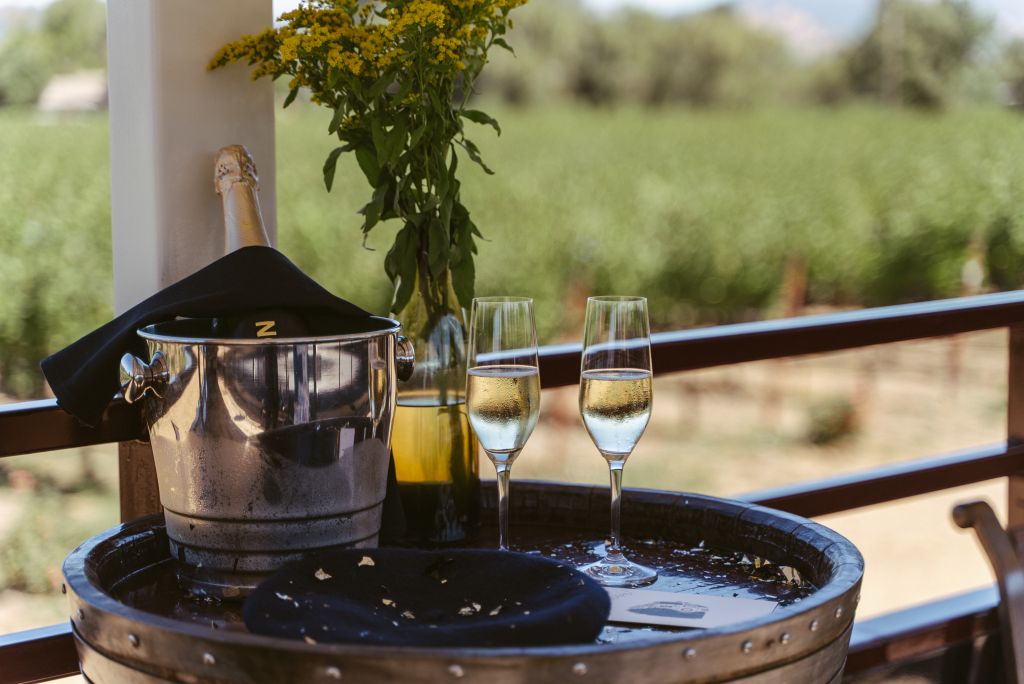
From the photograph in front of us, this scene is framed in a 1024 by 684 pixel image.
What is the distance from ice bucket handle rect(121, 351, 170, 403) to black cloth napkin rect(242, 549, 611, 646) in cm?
16

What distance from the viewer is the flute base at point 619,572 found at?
2.81 ft

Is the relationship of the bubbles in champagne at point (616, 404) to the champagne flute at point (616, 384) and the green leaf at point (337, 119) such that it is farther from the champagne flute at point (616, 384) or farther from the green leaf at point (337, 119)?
the green leaf at point (337, 119)

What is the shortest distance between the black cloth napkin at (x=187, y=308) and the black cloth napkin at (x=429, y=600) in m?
0.21

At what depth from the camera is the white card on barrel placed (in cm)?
76

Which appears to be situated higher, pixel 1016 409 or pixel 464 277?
pixel 464 277

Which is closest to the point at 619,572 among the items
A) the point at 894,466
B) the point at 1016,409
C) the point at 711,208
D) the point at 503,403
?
the point at 503,403

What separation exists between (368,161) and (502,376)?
23cm

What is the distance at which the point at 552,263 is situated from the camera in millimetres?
9672

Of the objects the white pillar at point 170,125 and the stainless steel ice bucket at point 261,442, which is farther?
the white pillar at point 170,125

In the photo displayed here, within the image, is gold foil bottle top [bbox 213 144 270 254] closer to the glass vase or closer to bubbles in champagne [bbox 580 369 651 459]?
the glass vase

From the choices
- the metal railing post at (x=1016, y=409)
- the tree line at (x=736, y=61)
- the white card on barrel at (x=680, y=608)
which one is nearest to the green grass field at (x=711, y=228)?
the tree line at (x=736, y=61)

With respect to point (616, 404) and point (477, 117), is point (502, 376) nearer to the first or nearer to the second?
point (616, 404)

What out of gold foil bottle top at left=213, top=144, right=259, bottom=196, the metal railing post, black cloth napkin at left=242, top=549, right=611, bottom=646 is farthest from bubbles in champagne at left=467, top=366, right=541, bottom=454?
the metal railing post

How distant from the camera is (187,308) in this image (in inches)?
34.0
